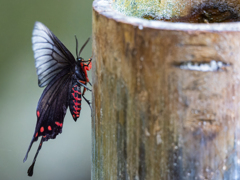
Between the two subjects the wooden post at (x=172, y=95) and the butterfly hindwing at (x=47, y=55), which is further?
the butterfly hindwing at (x=47, y=55)

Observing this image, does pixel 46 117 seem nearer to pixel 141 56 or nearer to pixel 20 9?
pixel 20 9

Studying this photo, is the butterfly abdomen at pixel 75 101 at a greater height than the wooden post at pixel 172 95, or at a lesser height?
lesser

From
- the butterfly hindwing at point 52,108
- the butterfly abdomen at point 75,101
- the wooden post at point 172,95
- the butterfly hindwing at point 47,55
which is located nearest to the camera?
the wooden post at point 172,95

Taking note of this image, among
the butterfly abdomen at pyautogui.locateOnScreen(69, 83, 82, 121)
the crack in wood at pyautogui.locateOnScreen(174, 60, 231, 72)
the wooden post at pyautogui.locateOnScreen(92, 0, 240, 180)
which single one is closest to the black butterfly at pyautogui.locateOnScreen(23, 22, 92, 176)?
the butterfly abdomen at pyautogui.locateOnScreen(69, 83, 82, 121)

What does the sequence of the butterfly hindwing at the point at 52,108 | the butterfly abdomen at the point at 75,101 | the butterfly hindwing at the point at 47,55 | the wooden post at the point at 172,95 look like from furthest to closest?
the butterfly hindwing at the point at 52,108
the butterfly abdomen at the point at 75,101
the butterfly hindwing at the point at 47,55
the wooden post at the point at 172,95

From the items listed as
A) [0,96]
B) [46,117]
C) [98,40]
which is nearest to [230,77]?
[98,40]

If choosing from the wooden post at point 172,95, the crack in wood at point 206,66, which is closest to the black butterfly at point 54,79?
the wooden post at point 172,95

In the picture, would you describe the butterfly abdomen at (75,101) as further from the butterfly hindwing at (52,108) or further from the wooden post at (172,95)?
the wooden post at (172,95)

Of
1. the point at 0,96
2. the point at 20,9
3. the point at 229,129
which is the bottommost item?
the point at 0,96
